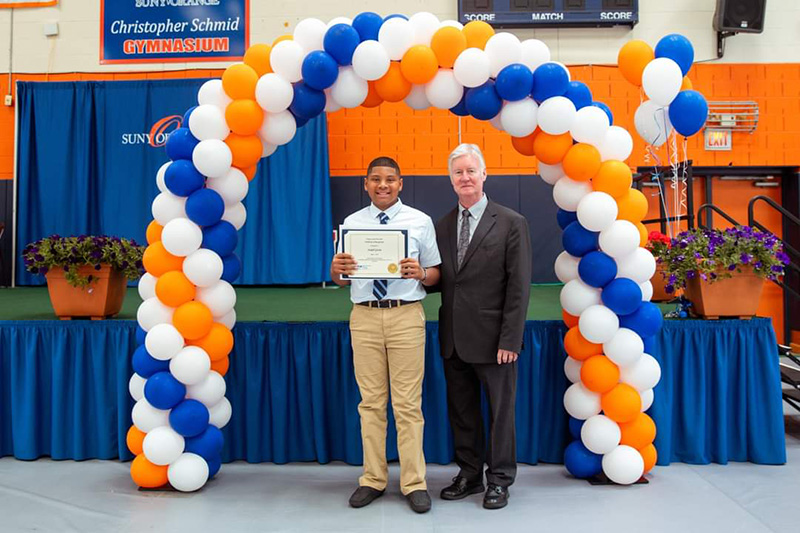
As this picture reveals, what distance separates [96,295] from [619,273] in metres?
2.69

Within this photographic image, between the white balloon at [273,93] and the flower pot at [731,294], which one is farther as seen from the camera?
the flower pot at [731,294]

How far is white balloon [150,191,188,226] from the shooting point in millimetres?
2637

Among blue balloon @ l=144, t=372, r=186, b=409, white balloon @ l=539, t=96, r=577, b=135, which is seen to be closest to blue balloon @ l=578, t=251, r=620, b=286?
white balloon @ l=539, t=96, r=577, b=135

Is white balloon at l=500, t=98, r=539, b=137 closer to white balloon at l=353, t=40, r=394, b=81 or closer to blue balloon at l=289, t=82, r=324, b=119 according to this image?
white balloon at l=353, t=40, r=394, b=81

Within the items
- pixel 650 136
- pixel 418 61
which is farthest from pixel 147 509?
pixel 650 136

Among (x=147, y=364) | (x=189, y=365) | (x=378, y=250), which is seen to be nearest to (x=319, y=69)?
(x=378, y=250)

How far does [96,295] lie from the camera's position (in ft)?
10.4

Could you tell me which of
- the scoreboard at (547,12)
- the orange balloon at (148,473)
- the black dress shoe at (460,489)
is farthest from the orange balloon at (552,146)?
the scoreboard at (547,12)

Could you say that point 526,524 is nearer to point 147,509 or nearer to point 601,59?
point 147,509

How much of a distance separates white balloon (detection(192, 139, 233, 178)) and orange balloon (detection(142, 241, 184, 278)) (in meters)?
0.41

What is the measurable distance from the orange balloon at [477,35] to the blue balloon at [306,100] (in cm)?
70

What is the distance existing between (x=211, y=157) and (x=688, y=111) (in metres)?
2.11

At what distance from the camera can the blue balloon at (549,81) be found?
8.31ft

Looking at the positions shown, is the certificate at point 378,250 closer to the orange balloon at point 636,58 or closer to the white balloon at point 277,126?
the white balloon at point 277,126
